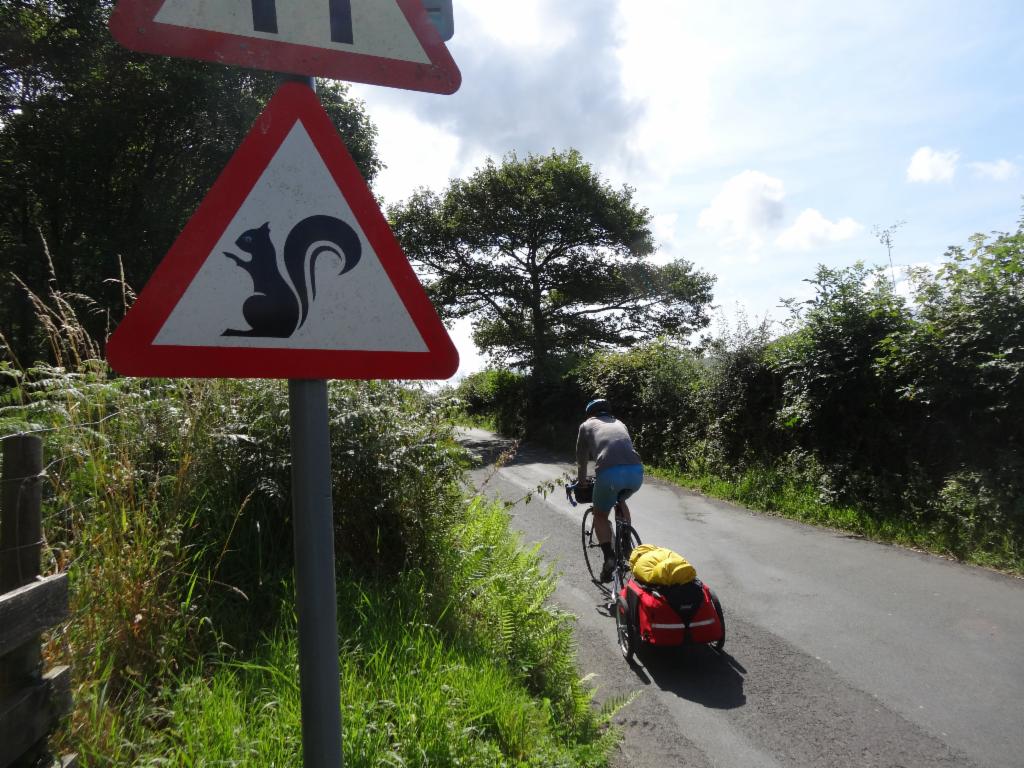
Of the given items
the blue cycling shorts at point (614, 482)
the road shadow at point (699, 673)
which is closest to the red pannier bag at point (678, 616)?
the road shadow at point (699, 673)

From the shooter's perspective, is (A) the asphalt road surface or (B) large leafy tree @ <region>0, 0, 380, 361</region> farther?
(B) large leafy tree @ <region>0, 0, 380, 361</region>

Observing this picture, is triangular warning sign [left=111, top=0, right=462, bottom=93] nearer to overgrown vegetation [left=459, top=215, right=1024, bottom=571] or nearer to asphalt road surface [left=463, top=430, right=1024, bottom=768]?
asphalt road surface [left=463, top=430, right=1024, bottom=768]

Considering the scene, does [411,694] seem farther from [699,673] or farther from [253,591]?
[699,673]

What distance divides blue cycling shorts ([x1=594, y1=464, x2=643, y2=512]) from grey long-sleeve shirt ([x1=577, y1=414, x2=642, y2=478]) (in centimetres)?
5

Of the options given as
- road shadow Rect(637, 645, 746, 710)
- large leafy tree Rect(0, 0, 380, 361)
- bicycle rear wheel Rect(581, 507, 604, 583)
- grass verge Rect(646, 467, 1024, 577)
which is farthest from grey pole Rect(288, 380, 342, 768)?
large leafy tree Rect(0, 0, 380, 361)

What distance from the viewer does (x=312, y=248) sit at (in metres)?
1.45

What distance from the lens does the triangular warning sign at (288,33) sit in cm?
144

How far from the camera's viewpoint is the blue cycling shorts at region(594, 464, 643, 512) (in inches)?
249

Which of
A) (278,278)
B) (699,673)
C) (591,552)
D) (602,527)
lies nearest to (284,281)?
(278,278)

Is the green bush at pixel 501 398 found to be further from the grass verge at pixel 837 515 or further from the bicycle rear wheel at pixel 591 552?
the bicycle rear wheel at pixel 591 552

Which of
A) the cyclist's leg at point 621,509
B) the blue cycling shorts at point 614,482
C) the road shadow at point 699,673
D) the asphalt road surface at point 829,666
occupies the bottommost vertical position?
the road shadow at point 699,673

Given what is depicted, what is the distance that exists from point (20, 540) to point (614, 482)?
5057 millimetres

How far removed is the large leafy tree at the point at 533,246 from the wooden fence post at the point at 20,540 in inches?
1001

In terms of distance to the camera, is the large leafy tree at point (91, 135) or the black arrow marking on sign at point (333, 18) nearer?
the black arrow marking on sign at point (333, 18)
